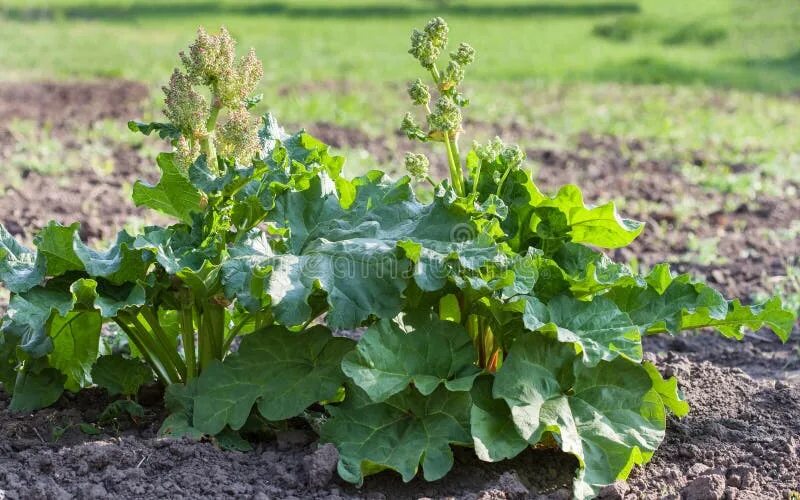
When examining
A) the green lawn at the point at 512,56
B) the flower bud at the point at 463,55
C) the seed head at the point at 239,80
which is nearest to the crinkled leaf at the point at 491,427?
the flower bud at the point at 463,55

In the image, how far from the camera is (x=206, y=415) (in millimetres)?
3217

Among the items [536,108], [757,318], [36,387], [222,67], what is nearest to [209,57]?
[222,67]

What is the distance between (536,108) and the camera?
11.3m

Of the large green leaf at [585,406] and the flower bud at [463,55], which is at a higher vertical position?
the flower bud at [463,55]

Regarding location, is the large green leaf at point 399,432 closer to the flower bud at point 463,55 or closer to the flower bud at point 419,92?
the flower bud at point 419,92

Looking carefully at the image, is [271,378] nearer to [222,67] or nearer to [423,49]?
[222,67]

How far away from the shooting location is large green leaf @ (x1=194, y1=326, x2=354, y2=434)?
317 centimetres

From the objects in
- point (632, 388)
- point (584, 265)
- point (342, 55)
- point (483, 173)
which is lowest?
point (342, 55)

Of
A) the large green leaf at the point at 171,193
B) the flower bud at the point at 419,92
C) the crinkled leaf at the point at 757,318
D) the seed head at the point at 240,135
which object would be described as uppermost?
the flower bud at the point at 419,92

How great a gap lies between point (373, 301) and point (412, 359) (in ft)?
0.78

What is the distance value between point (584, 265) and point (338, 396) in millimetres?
924

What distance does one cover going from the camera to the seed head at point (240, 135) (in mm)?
3250

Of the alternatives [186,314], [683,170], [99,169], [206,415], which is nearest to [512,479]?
[206,415]

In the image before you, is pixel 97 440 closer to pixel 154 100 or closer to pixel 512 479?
pixel 512 479
